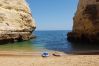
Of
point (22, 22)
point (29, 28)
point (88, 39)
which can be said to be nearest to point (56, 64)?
point (88, 39)

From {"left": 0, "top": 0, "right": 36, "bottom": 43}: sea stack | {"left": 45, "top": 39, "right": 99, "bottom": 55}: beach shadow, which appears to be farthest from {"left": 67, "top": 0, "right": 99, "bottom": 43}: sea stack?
{"left": 0, "top": 0, "right": 36, "bottom": 43}: sea stack

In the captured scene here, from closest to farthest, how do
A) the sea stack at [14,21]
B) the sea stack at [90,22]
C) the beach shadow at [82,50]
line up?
the beach shadow at [82,50] → the sea stack at [90,22] → the sea stack at [14,21]

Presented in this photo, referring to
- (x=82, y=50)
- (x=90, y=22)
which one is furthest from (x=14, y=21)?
(x=82, y=50)

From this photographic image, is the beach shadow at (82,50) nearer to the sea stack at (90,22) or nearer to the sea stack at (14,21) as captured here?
the sea stack at (90,22)

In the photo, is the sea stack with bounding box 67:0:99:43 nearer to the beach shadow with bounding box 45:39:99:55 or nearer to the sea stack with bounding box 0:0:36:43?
the beach shadow with bounding box 45:39:99:55

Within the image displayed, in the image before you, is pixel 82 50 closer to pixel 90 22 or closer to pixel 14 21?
pixel 90 22

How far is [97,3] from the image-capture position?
3212 cm

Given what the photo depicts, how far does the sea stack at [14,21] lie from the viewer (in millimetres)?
33312

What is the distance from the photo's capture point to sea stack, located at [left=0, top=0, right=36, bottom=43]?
33312 mm

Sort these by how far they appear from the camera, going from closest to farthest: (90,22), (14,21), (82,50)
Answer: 1. (82,50)
2. (90,22)
3. (14,21)

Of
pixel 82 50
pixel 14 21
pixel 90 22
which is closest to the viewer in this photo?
pixel 82 50

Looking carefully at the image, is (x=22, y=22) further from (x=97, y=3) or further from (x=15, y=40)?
(x=97, y=3)

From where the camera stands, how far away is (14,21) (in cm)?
3666

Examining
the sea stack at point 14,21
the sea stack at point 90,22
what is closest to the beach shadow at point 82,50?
the sea stack at point 90,22
